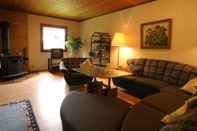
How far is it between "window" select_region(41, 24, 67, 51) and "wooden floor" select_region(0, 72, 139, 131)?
113 inches

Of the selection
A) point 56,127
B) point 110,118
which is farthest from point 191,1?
point 56,127

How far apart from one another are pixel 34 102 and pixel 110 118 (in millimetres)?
2490

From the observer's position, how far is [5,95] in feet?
11.4

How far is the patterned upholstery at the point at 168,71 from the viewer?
3.03 m

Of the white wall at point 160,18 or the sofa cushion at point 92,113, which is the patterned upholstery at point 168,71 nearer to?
the white wall at point 160,18

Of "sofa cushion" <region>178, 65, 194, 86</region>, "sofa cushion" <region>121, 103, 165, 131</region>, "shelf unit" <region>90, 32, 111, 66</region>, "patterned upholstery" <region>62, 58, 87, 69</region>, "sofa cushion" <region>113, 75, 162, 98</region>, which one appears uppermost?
"shelf unit" <region>90, 32, 111, 66</region>

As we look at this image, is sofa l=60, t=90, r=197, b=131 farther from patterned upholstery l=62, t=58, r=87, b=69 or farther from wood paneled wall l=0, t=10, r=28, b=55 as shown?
wood paneled wall l=0, t=10, r=28, b=55

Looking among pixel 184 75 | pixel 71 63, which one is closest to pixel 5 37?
pixel 71 63

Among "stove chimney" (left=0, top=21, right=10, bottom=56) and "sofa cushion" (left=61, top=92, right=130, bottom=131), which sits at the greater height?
"stove chimney" (left=0, top=21, right=10, bottom=56)

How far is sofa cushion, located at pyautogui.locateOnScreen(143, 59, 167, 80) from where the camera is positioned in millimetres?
3570

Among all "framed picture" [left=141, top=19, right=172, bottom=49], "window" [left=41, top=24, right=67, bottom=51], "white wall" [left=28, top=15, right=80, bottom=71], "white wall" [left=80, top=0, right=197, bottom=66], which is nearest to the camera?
"white wall" [left=80, top=0, right=197, bottom=66]

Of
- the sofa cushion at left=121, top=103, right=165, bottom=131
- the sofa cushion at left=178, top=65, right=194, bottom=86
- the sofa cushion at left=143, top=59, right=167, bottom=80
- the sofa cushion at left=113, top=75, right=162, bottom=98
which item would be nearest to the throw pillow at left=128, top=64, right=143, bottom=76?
the sofa cushion at left=143, top=59, right=167, bottom=80

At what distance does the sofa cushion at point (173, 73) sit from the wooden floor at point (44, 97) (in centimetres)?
84

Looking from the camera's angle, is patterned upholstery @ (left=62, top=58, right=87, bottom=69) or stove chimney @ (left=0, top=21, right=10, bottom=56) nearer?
patterned upholstery @ (left=62, top=58, right=87, bottom=69)
